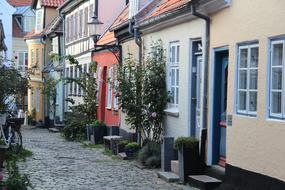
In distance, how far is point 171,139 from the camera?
43.1 feet

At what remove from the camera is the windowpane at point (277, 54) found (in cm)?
869

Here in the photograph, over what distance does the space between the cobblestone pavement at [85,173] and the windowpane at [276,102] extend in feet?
10.2

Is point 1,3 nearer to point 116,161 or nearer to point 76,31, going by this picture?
point 76,31

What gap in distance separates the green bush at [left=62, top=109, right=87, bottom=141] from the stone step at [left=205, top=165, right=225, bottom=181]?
13.4 meters

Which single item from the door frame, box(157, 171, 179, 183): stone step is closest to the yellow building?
box(157, 171, 179, 183): stone step

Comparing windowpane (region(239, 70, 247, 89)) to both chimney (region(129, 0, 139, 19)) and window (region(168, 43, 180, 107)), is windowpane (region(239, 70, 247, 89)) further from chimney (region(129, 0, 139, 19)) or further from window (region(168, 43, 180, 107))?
chimney (region(129, 0, 139, 19))

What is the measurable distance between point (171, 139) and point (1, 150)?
11.6 ft

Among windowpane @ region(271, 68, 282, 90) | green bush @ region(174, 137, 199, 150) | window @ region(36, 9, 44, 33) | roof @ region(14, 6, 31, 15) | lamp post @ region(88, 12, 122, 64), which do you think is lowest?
green bush @ region(174, 137, 199, 150)

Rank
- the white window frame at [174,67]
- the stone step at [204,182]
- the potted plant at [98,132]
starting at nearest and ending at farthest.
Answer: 1. the stone step at [204,182]
2. the white window frame at [174,67]
3. the potted plant at [98,132]

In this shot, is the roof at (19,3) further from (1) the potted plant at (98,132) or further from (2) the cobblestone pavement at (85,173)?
(2) the cobblestone pavement at (85,173)

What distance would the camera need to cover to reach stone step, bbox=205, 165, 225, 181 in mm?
10914

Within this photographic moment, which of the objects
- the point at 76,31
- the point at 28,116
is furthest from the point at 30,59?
the point at 76,31

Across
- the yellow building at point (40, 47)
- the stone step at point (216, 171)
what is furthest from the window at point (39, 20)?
the stone step at point (216, 171)

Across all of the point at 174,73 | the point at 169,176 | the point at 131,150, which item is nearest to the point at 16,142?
the point at 131,150
